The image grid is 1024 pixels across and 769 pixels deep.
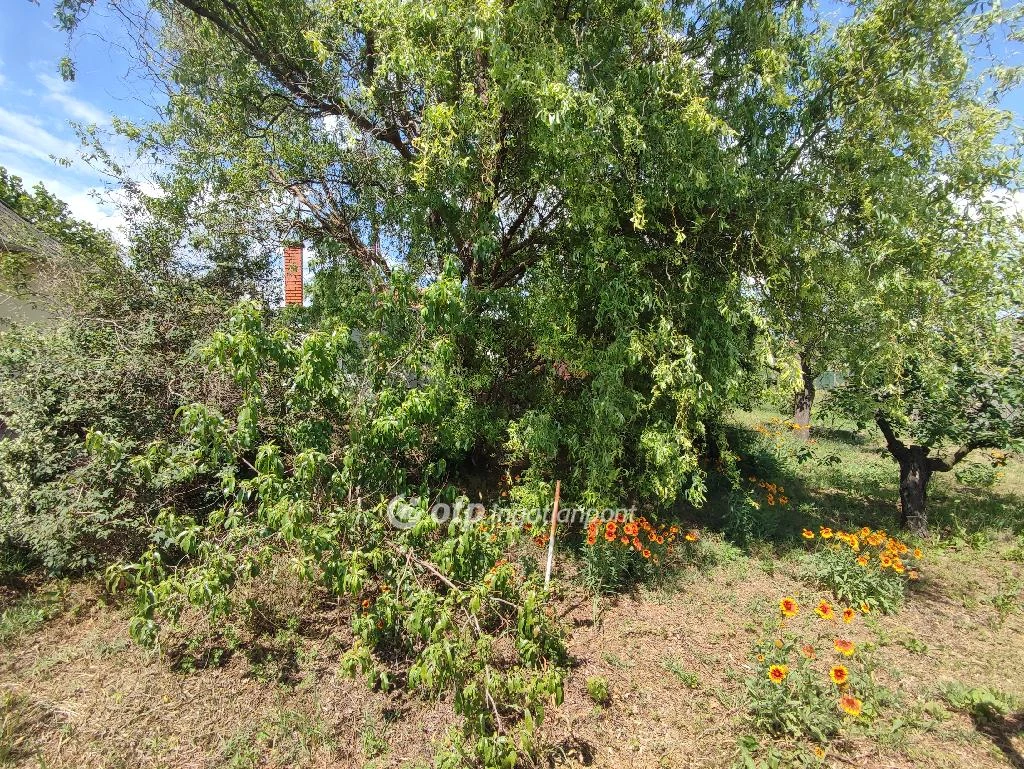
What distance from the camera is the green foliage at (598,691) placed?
2.63m

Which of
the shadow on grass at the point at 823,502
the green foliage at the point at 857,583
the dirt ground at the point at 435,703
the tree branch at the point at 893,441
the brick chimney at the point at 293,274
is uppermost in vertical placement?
the brick chimney at the point at 293,274

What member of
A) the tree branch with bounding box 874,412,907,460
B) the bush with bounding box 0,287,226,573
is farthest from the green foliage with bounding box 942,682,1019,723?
the bush with bounding box 0,287,226,573

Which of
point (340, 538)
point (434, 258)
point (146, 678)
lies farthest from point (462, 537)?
point (434, 258)

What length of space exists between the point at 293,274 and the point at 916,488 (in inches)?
277

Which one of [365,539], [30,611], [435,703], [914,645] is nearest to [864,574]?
[914,645]

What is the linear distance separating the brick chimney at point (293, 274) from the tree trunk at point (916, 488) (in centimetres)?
659

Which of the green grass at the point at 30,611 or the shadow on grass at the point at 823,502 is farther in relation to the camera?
the shadow on grass at the point at 823,502

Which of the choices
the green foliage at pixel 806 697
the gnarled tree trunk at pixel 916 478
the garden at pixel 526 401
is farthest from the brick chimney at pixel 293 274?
the gnarled tree trunk at pixel 916 478

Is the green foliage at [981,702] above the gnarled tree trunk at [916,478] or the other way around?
the other way around

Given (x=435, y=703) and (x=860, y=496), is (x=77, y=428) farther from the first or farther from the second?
(x=860, y=496)

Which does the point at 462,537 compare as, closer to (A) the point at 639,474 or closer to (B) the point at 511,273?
(A) the point at 639,474

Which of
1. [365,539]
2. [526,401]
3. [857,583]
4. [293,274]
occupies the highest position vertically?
[293,274]

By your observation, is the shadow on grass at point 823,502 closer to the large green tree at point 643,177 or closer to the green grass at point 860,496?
the green grass at point 860,496

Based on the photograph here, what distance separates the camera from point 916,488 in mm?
4988
